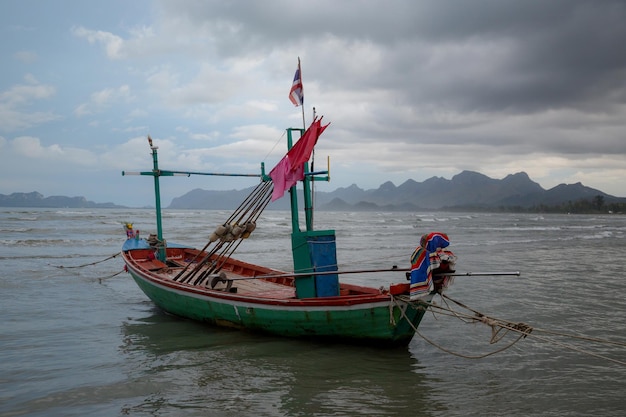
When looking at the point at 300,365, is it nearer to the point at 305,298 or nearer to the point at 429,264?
the point at 305,298

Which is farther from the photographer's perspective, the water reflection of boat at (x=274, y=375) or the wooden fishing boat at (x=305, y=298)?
the wooden fishing boat at (x=305, y=298)

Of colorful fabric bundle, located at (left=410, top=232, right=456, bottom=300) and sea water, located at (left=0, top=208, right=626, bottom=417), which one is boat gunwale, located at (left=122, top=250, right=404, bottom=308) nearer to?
colorful fabric bundle, located at (left=410, top=232, right=456, bottom=300)

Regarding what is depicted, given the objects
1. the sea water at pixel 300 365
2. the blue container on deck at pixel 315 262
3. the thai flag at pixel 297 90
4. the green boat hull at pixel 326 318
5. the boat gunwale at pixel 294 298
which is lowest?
the sea water at pixel 300 365

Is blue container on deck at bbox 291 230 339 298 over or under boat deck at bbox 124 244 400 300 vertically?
over

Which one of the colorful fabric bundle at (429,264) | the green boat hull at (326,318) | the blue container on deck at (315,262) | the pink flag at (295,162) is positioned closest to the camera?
the colorful fabric bundle at (429,264)

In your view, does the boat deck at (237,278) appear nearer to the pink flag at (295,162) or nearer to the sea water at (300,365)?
the sea water at (300,365)

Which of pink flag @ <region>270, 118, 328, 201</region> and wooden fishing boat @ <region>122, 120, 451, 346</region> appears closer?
wooden fishing boat @ <region>122, 120, 451, 346</region>

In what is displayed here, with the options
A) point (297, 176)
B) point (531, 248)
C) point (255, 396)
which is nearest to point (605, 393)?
point (255, 396)

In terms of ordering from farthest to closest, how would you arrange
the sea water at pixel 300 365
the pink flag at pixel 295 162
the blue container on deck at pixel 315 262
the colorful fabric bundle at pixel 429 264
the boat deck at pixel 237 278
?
the boat deck at pixel 237 278 → the pink flag at pixel 295 162 → the blue container on deck at pixel 315 262 → the colorful fabric bundle at pixel 429 264 → the sea water at pixel 300 365

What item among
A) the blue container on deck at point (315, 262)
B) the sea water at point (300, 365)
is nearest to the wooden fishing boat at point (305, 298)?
the blue container on deck at point (315, 262)

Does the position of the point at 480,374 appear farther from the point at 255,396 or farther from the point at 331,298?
the point at 255,396

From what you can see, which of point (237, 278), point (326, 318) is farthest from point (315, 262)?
point (237, 278)

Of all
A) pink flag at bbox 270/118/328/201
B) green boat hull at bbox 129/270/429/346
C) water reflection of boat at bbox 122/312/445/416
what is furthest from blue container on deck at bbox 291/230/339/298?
pink flag at bbox 270/118/328/201

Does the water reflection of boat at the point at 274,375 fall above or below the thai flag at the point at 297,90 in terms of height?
below
